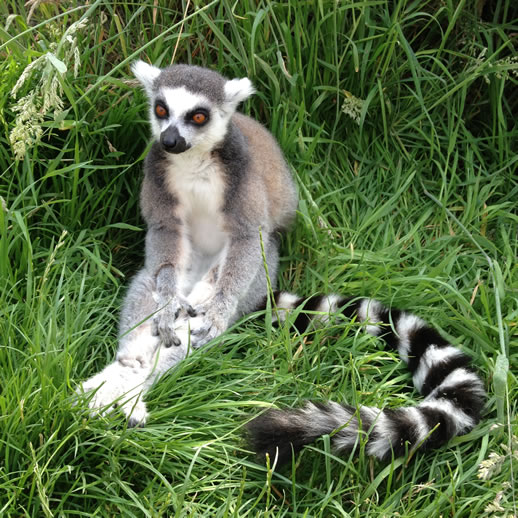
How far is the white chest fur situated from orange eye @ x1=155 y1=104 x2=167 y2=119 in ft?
0.68

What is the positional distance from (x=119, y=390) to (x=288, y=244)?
52.4 inches

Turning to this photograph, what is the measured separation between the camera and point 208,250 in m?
3.75

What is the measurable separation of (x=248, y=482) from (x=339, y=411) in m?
0.41

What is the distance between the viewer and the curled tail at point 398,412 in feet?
8.16

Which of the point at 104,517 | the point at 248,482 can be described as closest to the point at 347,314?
the point at 248,482

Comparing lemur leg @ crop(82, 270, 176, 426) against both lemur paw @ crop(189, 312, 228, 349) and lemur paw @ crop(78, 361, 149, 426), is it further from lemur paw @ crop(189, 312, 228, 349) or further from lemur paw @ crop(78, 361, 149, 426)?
lemur paw @ crop(189, 312, 228, 349)

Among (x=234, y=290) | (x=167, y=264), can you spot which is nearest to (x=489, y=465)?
(x=234, y=290)

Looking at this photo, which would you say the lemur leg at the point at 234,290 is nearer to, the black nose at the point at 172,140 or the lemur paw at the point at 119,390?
the lemur paw at the point at 119,390

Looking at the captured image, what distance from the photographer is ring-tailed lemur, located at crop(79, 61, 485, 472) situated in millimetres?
3035

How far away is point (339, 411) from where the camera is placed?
8.48 ft

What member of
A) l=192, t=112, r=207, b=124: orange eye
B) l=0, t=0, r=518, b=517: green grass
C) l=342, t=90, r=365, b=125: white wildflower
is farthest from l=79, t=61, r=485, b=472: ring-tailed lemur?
l=342, t=90, r=365, b=125: white wildflower

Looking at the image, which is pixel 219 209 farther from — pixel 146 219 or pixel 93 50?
pixel 93 50

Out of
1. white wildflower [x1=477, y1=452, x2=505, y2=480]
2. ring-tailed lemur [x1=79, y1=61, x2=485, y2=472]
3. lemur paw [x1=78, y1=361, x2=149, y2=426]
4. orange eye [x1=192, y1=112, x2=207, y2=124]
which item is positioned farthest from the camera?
orange eye [x1=192, y1=112, x2=207, y2=124]

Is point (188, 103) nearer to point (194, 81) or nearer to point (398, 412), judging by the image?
point (194, 81)
